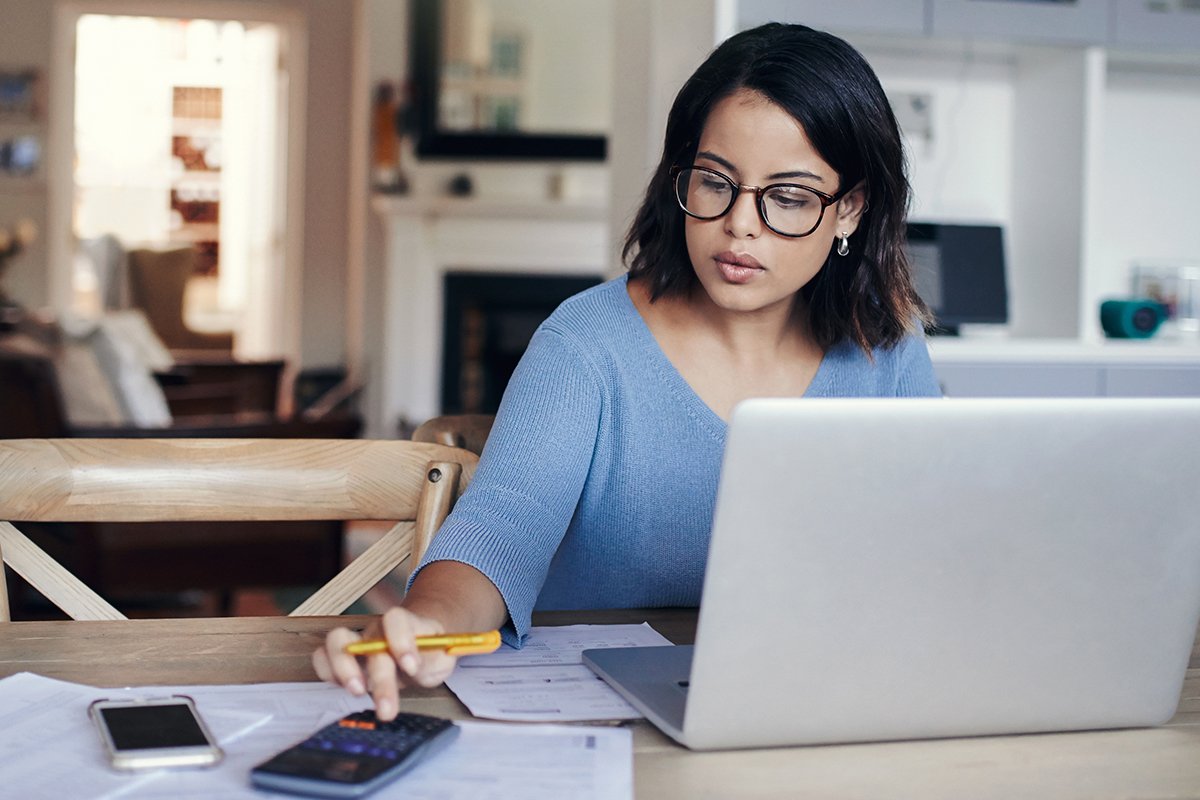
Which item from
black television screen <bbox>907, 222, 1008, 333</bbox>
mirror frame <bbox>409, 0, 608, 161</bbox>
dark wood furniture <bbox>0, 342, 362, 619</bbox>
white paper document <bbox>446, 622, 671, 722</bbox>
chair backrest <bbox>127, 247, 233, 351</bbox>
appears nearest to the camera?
white paper document <bbox>446, 622, 671, 722</bbox>

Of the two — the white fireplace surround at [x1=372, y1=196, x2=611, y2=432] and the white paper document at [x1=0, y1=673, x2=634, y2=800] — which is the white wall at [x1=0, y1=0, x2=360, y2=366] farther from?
the white paper document at [x1=0, y1=673, x2=634, y2=800]

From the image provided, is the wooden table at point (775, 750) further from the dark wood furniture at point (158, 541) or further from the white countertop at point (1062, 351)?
the dark wood furniture at point (158, 541)

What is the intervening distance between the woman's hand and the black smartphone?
8 cm

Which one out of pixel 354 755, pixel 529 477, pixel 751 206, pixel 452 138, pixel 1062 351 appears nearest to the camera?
pixel 354 755

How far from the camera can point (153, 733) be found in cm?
75

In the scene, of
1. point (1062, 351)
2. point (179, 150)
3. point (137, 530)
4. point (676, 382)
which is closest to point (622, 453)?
point (676, 382)

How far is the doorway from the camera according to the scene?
27.4ft

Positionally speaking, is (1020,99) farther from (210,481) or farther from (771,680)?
(771,680)

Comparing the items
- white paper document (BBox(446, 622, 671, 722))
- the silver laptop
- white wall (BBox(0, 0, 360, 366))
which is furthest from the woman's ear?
white wall (BBox(0, 0, 360, 366))

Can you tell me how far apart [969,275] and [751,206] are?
2.12 meters

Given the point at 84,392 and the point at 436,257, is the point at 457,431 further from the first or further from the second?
the point at 436,257

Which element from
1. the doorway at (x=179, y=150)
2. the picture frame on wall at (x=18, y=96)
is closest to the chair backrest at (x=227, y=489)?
the picture frame on wall at (x=18, y=96)

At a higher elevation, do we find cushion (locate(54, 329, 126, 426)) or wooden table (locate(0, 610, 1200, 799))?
wooden table (locate(0, 610, 1200, 799))

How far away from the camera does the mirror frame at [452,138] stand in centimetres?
607
